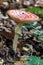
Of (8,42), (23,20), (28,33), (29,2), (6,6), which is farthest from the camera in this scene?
(29,2)

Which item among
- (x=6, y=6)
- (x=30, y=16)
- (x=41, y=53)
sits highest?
(x=30, y=16)

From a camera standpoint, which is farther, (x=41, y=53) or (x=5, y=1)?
(x=5, y=1)

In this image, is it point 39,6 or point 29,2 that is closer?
point 39,6

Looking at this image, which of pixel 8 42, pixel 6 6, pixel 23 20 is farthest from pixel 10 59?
pixel 6 6

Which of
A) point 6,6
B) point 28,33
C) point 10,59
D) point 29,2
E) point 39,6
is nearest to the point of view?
point 10,59

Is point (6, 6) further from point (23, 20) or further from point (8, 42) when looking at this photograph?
point (23, 20)

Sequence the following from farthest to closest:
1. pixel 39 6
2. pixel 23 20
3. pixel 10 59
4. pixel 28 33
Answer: pixel 39 6
pixel 28 33
pixel 10 59
pixel 23 20

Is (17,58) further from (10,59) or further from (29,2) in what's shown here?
(29,2)

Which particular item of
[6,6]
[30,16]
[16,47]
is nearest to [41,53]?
[16,47]

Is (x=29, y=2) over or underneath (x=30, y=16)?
underneath
